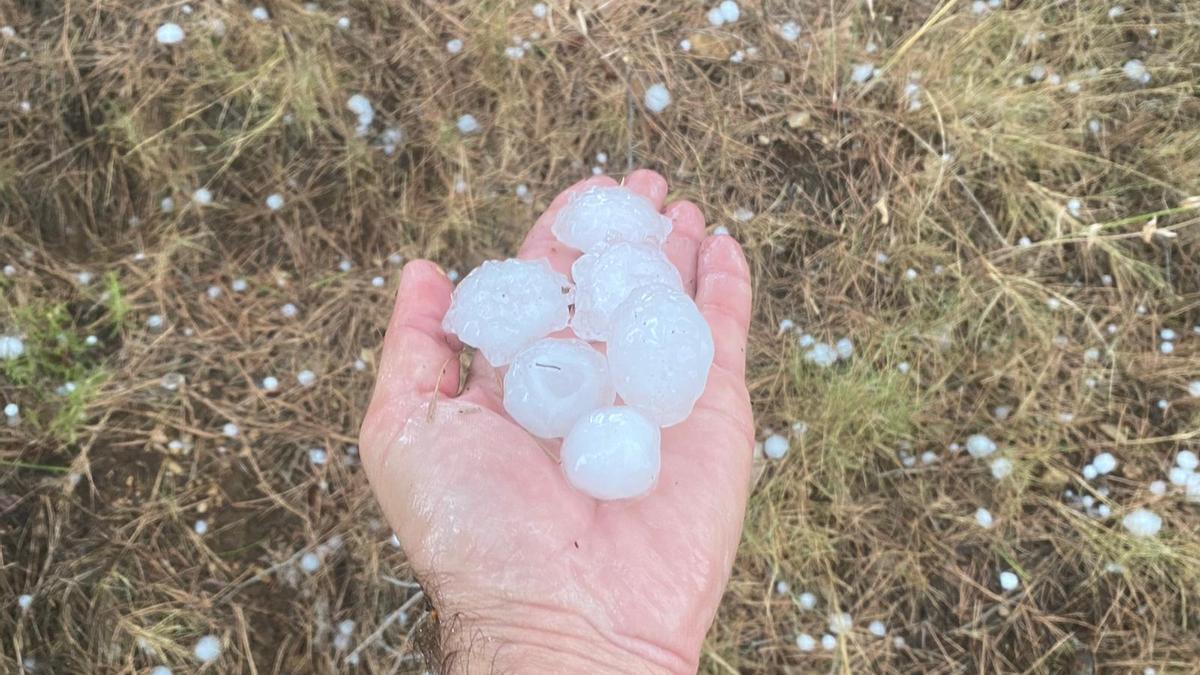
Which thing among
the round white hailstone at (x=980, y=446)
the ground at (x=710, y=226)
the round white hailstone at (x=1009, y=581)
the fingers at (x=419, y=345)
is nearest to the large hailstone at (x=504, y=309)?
the fingers at (x=419, y=345)

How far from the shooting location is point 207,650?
234cm

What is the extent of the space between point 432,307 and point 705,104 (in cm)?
134

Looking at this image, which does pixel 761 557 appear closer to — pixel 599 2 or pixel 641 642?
pixel 641 642

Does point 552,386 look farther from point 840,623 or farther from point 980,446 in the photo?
point 980,446

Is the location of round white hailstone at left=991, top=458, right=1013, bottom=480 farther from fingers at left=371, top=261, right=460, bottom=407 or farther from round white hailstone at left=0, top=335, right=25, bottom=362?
round white hailstone at left=0, top=335, right=25, bottom=362

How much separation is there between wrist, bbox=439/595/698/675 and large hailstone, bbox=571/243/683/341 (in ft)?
2.15

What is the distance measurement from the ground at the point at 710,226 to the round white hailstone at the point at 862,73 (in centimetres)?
3

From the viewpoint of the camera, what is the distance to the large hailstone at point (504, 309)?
6.41 ft

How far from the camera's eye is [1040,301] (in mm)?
2746

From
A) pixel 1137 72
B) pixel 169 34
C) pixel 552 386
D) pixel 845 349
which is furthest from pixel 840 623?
pixel 169 34

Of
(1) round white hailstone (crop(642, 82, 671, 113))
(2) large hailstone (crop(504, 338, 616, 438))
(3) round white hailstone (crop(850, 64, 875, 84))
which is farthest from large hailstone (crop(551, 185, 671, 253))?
(3) round white hailstone (crop(850, 64, 875, 84))

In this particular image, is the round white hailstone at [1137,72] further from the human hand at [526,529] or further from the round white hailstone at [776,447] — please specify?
the human hand at [526,529]

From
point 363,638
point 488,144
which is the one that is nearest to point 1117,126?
point 488,144

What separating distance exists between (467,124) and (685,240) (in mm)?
905
